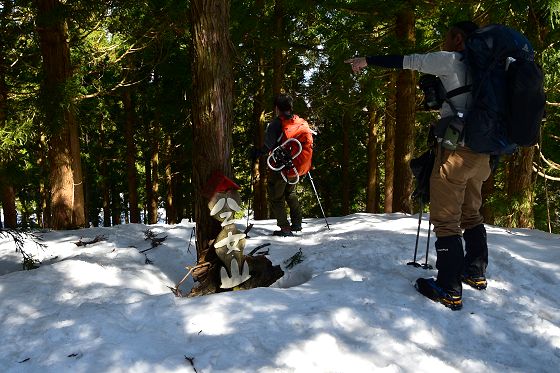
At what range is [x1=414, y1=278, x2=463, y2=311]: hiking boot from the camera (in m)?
3.22

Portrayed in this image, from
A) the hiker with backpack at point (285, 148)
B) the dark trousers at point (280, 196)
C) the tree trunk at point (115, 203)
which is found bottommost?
the tree trunk at point (115, 203)

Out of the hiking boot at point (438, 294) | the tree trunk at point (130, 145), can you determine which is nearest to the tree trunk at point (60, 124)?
the tree trunk at point (130, 145)

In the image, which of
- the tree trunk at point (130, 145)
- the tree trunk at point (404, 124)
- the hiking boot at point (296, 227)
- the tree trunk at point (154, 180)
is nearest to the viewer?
the hiking boot at point (296, 227)

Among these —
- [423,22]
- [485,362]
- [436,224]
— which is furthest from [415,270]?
[423,22]

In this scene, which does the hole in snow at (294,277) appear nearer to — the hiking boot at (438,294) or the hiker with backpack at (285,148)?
the hiking boot at (438,294)

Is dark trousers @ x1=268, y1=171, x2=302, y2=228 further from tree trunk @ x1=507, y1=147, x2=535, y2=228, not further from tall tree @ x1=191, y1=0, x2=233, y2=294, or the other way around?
tree trunk @ x1=507, y1=147, x2=535, y2=228

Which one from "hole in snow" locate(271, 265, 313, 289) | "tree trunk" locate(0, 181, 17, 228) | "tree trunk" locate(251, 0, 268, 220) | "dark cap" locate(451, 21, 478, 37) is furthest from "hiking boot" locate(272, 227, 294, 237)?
"tree trunk" locate(0, 181, 17, 228)

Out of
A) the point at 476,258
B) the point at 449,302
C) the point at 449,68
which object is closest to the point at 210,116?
the point at 449,68

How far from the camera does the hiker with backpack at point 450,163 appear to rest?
3.16 metres

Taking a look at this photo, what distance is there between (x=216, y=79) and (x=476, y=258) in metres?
3.12

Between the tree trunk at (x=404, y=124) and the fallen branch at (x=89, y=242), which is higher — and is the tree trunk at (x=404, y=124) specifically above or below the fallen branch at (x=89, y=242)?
above

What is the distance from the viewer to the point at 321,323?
109 inches

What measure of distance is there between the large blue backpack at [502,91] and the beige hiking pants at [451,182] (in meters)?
0.14

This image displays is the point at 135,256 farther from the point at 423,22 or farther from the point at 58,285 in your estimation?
the point at 423,22
